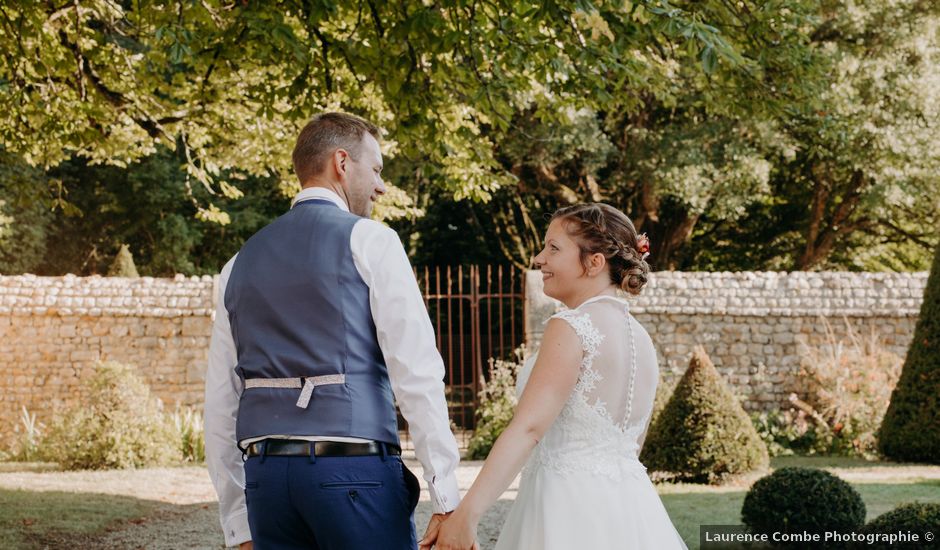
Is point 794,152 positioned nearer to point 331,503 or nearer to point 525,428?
point 525,428

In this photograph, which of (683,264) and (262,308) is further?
(683,264)

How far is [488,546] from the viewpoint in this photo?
674cm

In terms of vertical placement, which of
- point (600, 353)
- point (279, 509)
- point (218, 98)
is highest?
point (218, 98)

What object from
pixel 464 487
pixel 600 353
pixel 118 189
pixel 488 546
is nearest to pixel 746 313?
pixel 464 487

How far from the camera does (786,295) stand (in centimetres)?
1338

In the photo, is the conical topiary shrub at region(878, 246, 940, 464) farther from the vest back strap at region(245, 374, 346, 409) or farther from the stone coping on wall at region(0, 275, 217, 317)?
the vest back strap at region(245, 374, 346, 409)

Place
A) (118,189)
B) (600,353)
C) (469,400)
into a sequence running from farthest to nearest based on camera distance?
(118,189) → (469,400) → (600,353)

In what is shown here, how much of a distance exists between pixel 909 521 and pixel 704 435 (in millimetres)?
4422

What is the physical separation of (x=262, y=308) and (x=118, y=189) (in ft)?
66.8

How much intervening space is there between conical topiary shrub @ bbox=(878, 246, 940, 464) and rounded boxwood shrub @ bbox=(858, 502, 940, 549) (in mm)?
5906

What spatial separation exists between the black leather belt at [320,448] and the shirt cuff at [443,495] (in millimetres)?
160

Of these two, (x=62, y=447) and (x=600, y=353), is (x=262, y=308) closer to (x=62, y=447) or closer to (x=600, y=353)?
(x=600, y=353)

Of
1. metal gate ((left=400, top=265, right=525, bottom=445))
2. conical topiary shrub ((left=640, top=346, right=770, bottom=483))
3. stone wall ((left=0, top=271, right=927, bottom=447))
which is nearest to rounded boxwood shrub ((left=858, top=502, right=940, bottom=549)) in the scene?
conical topiary shrub ((left=640, top=346, right=770, bottom=483))

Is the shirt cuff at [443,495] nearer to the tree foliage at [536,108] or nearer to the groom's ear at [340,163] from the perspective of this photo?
the groom's ear at [340,163]
